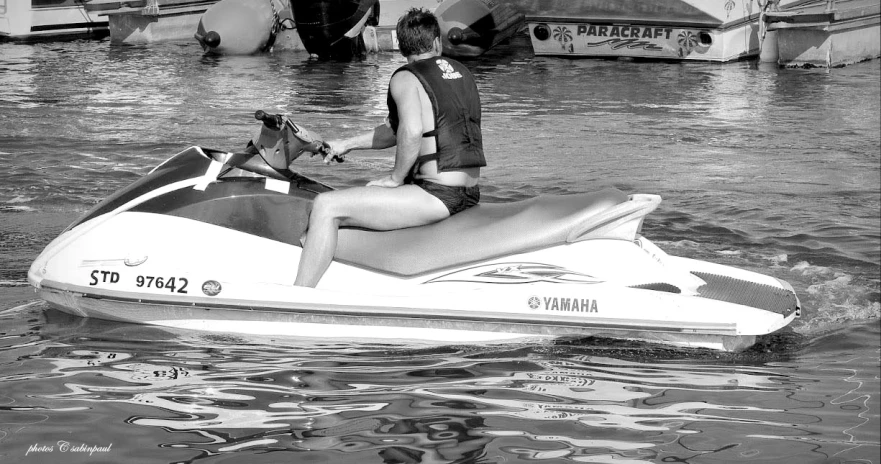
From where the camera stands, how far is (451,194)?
590 cm

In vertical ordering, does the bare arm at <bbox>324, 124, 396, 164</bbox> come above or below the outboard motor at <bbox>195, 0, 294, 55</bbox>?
below

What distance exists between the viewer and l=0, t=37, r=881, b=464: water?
4762 millimetres

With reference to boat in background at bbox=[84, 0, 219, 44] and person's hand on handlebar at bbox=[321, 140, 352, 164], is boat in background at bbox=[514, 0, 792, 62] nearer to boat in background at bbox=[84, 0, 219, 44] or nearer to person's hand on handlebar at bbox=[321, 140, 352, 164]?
boat in background at bbox=[84, 0, 219, 44]

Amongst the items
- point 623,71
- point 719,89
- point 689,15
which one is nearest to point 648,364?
point 719,89

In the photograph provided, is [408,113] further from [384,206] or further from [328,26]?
[328,26]

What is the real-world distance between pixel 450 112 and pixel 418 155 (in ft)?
0.96

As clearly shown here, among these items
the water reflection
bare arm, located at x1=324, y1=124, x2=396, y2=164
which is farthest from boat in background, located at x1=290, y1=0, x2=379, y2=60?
the water reflection

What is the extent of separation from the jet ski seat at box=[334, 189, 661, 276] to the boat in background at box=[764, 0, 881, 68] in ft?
44.9

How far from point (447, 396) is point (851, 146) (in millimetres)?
8503

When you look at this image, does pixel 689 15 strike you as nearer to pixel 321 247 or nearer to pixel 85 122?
pixel 85 122

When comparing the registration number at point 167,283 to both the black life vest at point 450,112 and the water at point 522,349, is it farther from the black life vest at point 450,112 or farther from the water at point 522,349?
the black life vest at point 450,112

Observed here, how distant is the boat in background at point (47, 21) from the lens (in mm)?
23406

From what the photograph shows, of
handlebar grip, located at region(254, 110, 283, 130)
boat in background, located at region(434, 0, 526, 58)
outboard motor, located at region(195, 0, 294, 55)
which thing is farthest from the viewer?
outboard motor, located at region(195, 0, 294, 55)

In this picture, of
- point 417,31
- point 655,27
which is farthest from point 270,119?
point 655,27
